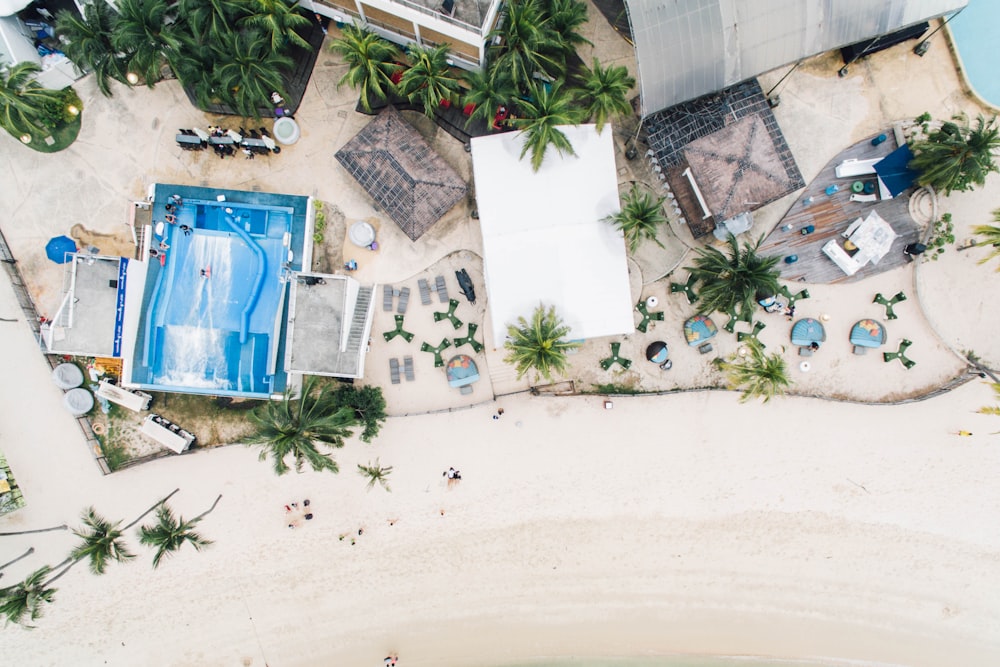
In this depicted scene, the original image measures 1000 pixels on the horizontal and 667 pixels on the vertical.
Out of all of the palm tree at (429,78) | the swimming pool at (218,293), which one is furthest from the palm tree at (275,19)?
the swimming pool at (218,293)

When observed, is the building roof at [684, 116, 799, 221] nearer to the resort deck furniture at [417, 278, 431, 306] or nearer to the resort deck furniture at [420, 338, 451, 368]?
the resort deck furniture at [417, 278, 431, 306]

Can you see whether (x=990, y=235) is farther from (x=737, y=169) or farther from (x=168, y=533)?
(x=168, y=533)

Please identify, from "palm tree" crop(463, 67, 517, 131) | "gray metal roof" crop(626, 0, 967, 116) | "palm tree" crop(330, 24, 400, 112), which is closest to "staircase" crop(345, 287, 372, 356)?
"palm tree" crop(330, 24, 400, 112)

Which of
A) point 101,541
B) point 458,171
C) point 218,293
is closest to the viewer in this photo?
point 101,541

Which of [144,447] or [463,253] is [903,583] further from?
[144,447]

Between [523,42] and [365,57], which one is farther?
[365,57]

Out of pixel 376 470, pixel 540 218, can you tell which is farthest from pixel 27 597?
pixel 540 218

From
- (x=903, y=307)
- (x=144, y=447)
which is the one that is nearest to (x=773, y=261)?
(x=903, y=307)
